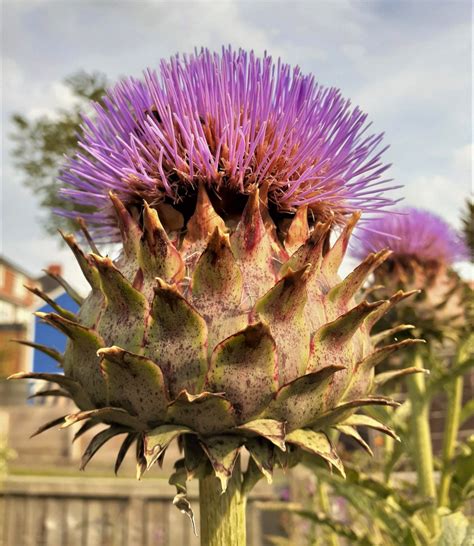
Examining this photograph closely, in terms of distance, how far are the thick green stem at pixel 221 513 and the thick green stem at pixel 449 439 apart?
0.93 meters

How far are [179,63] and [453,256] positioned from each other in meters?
1.38

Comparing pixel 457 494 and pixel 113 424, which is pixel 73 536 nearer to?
pixel 457 494

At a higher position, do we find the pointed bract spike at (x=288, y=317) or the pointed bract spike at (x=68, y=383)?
the pointed bract spike at (x=288, y=317)

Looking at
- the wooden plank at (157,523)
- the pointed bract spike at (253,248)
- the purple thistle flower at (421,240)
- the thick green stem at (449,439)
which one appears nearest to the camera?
the pointed bract spike at (253,248)

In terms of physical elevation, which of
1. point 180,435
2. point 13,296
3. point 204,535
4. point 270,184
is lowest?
point 204,535

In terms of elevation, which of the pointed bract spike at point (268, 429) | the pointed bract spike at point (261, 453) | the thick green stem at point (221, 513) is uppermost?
the pointed bract spike at point (268, 429)

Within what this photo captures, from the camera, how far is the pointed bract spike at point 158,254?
3.06ft

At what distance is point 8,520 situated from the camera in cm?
363

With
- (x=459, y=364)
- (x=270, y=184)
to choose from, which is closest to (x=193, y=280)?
(x=270, y=184)

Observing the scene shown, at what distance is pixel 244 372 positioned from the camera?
839mm

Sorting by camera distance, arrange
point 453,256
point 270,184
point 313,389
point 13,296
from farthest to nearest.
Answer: point 13,296, point 453,256, point 270,184, point 313,389

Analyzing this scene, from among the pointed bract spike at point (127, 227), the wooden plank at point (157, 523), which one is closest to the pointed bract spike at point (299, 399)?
the pointed bract spike at point (127, 227)

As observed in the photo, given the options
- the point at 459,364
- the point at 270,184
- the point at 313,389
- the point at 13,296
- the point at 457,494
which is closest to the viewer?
the point at 313,389

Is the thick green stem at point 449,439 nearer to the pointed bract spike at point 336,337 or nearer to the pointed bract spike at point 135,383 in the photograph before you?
the pointed bract spike at point 336,337
